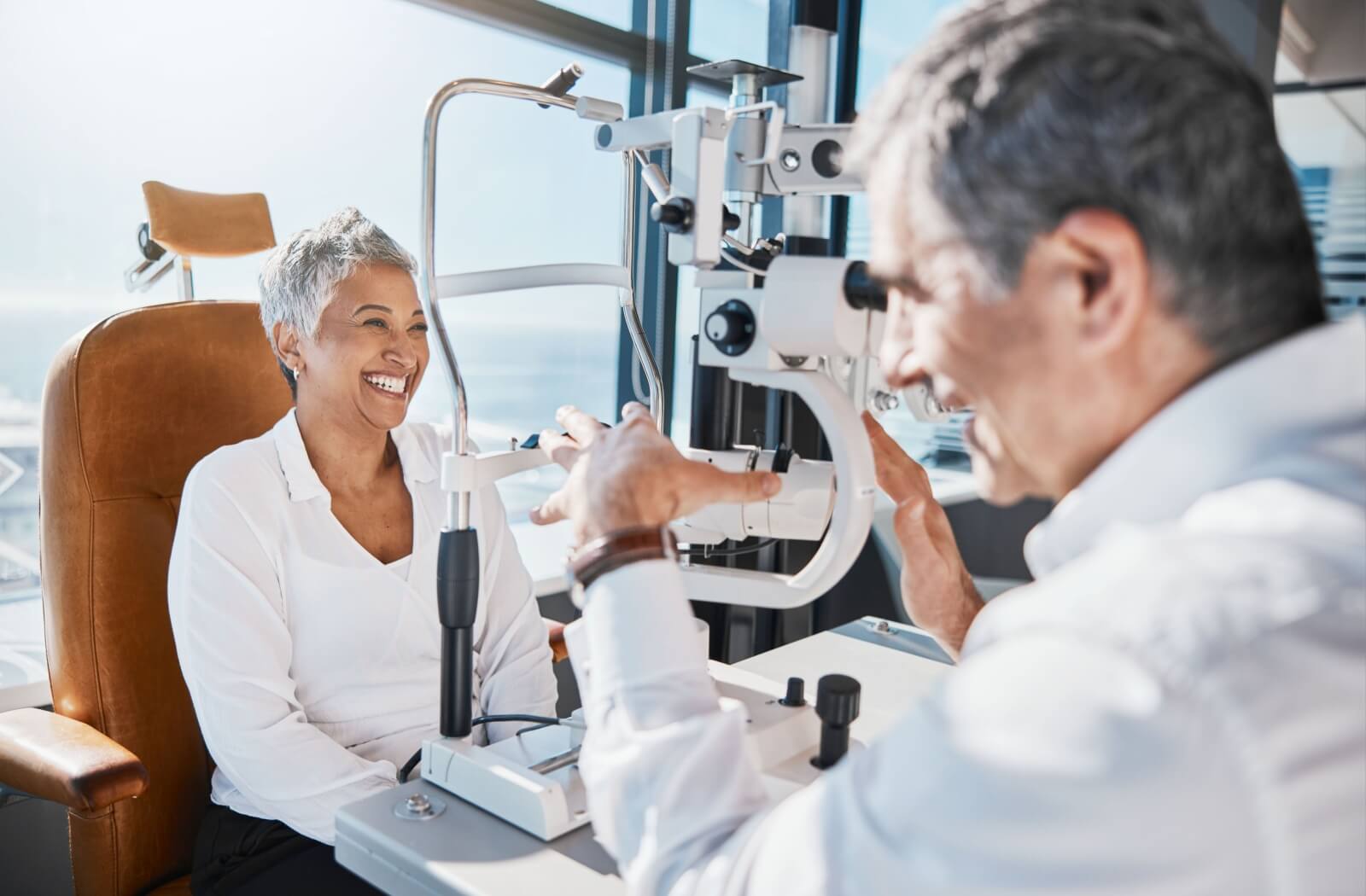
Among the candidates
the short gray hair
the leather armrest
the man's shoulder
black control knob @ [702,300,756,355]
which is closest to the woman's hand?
black control knob @ [702,300,756,355]

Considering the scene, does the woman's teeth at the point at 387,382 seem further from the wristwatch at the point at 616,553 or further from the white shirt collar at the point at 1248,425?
the white shirt collar at the point at 1248,425

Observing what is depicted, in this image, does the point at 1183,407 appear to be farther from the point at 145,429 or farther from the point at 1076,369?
the point at 145,429

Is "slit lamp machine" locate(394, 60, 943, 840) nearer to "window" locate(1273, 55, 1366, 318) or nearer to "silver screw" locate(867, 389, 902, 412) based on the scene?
"silver screw" locate(867, 389, 902, 412)

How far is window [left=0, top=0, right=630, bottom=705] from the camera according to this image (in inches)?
76.1

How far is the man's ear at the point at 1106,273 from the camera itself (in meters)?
0.56

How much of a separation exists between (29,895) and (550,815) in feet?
5.06

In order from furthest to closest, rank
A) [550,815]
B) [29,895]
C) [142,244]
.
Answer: [29,895] < [142,244] < [550,815]

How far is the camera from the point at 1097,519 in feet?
2.12

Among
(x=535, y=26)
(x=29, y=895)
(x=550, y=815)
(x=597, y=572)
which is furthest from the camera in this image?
(x=535, y=26)

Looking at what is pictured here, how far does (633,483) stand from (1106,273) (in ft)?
1.37

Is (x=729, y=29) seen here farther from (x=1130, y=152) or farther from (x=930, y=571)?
(x=1130, y=152)

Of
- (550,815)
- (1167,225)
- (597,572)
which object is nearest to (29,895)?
(550,815)

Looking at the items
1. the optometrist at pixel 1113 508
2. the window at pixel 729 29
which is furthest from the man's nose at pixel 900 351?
the window at pixel 729 29

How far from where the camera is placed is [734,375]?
3.30 feet
